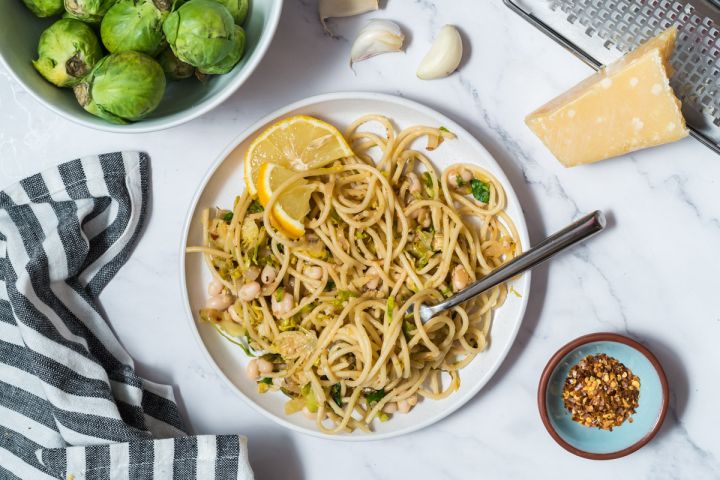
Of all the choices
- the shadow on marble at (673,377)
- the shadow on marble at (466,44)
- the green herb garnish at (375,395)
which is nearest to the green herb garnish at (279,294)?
the green herb garnish at (375,395)

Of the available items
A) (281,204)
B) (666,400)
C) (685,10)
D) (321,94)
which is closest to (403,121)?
(321,94)

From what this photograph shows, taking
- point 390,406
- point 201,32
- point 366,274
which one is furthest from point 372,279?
point 201,32

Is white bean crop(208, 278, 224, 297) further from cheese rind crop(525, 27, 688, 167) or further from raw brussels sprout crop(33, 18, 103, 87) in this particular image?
cheese rind crop(525, 27, 688, 167)

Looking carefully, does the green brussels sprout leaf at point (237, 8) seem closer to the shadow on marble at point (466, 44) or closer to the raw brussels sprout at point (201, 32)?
the raw brussels sprout at point (201, 32)

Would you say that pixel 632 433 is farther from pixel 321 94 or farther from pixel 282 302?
pixel 321 94

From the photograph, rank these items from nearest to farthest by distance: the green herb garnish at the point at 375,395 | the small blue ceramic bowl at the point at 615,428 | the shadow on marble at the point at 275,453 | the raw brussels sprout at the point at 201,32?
the raw brussels sprout at the point at 201,32 < the small blue ceramic bowl at the point at 615,428 < the green herb garnish at the point at 375,395 < the shadow on marble at the point at 275,453

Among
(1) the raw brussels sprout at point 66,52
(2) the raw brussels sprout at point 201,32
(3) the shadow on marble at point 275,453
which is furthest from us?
(3) the shadow on marble at point 275,453

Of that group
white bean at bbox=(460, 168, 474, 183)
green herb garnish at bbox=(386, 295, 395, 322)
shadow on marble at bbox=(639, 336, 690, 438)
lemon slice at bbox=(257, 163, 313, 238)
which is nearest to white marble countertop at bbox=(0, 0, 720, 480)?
shadow on marble at bbox=(639, 336, 690, 438)

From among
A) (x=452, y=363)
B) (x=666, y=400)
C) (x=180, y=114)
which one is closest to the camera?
(x=180, y=114)

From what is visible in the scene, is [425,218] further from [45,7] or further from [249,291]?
[45,7]
